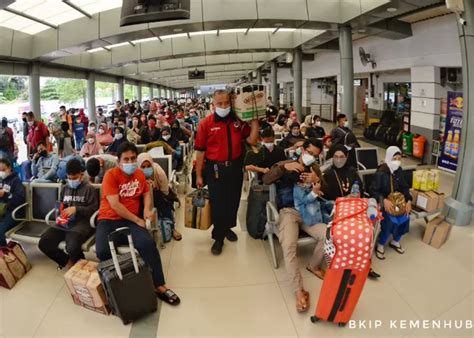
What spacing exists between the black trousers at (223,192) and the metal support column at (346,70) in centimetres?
630

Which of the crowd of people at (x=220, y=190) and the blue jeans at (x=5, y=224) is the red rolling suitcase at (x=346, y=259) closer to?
the crowd of people at (x=220, y=190)

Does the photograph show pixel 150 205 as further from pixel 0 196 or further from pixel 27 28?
pixel 27 28

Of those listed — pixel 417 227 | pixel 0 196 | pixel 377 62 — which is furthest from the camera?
pixel 377 62

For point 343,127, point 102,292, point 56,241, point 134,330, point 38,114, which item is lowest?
point 134,330

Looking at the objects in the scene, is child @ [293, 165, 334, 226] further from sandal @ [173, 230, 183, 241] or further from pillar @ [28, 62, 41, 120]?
pillar @ [28, 62, 41, 120]

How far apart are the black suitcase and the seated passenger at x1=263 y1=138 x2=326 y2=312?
1.32 m

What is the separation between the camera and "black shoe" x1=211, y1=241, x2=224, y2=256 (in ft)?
13.7

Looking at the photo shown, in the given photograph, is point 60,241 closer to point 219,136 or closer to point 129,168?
point 129,168

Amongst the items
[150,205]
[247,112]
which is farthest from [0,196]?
[247,112]

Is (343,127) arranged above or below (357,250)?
above

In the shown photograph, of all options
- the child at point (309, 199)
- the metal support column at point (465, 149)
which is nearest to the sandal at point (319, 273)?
the child at point (309, 199)

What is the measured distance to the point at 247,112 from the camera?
3.62 m

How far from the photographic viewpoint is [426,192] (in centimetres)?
470

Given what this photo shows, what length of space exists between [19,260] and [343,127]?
5487 mm
